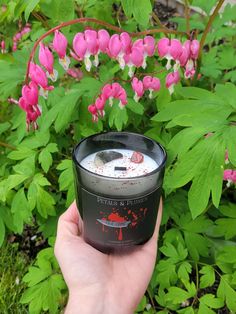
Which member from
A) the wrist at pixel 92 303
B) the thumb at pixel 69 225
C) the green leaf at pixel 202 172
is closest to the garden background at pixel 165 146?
the green leaf at pixel 202 172

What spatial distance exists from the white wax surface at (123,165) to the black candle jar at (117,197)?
21 millimetres

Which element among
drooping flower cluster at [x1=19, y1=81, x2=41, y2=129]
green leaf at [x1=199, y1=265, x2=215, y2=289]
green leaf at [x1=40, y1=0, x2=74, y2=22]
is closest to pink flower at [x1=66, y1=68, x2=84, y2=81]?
green leaf at [x1=40, y1=0, x2=74, y2=22]

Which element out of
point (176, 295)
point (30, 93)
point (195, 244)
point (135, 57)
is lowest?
point (176, 295)

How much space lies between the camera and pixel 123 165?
1.20 meters

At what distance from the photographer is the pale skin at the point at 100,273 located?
1.41 meters

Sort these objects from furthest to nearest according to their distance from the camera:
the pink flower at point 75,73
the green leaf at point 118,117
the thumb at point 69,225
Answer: the pink flower at point 75,73 → the green leaf at point 118,117 → the thumb at point 69,225

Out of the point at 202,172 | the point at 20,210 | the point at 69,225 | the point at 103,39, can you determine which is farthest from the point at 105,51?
the point at 20,210

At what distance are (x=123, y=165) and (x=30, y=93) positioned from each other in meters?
0.43

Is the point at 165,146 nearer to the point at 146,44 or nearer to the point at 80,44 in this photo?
the point at 146,44

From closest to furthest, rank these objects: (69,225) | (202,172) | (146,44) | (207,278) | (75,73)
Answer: (202,172) < (146,44) < (69,225) < (207,278) < (75,73)

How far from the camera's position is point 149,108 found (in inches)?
88.0

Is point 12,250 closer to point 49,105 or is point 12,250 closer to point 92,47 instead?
point 49,105

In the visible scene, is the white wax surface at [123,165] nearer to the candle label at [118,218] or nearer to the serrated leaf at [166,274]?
the candle label at [118,218]

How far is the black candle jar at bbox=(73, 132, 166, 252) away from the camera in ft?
3.72
